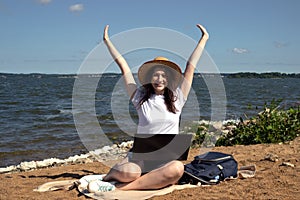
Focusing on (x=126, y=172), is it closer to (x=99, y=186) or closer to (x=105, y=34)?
(x=99, y=186)

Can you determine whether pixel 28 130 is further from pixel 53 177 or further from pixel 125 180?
pixel 125 180

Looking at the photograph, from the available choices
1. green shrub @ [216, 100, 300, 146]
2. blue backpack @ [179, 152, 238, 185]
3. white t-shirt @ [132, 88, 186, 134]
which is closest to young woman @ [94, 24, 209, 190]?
white t-shirt @ [132, 88, 186, 134]

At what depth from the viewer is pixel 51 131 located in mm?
13820

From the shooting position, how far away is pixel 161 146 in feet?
15.7

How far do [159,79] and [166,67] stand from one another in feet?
0.57

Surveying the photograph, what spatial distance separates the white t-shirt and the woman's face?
11 cm

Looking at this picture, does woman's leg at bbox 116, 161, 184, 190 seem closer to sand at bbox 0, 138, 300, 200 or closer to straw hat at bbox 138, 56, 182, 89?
sand at bbox 0, 138, 300, 200

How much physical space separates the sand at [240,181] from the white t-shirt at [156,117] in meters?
0.80

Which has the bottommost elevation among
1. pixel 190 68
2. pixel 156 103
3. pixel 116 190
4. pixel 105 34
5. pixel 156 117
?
pixel 116 190

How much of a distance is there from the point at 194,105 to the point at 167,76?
457 inches

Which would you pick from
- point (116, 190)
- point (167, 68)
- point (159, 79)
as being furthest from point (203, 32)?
point (116, 190)

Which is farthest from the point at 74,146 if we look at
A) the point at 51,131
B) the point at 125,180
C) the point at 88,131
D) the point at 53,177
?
the point at 125,180

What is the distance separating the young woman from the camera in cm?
488

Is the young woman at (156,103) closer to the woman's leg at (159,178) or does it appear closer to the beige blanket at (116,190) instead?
the woman's leg at (159,178)
